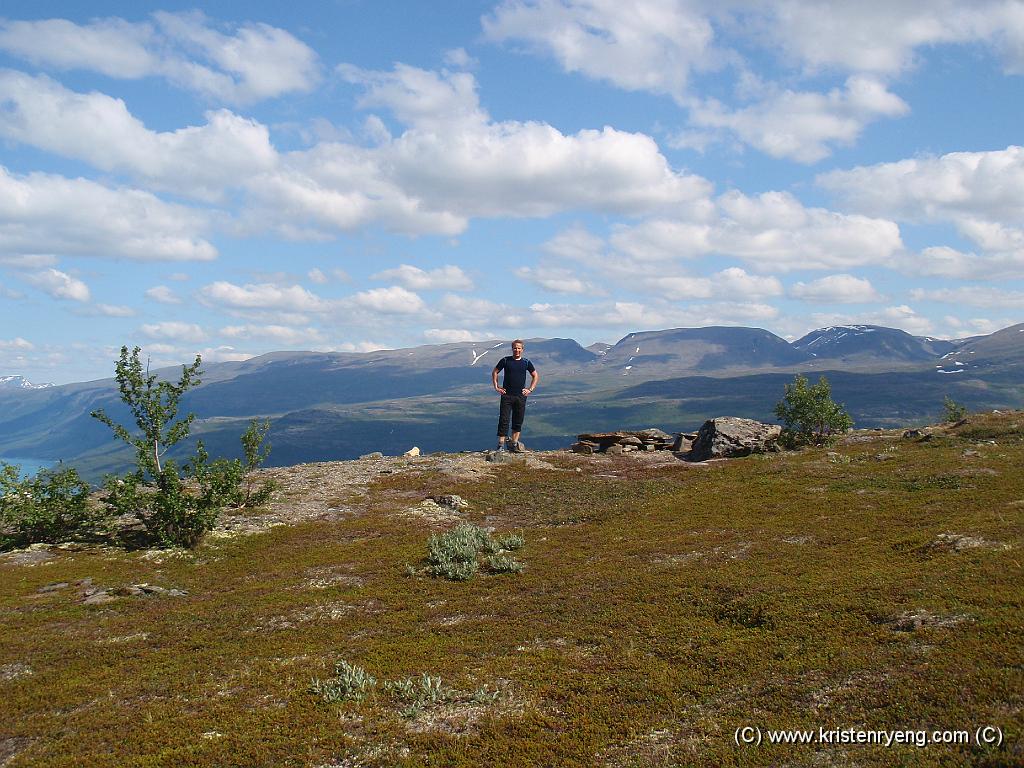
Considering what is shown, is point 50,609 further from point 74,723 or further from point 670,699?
point 670,699

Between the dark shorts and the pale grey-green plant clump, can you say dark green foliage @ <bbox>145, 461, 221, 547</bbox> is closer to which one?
the pale grey-green plant clump

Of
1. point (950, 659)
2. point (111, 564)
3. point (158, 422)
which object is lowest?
point (111, 564)

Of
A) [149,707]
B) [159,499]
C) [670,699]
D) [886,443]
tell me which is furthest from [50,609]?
[886,443]

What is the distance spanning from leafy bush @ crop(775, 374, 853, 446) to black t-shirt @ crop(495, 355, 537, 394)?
20.9 metres

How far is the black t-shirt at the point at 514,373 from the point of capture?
37531 mm

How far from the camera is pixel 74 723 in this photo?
35.9 feet

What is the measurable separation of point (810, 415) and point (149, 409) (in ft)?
145

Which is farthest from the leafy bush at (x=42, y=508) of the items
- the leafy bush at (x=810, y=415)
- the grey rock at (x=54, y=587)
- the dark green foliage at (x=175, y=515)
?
the leafy bush at (x=810, y=415)

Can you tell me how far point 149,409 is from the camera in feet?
85.3

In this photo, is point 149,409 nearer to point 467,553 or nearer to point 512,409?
point 467,553

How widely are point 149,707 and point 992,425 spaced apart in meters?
46.8

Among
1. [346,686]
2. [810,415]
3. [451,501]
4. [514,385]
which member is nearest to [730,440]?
[810,415]

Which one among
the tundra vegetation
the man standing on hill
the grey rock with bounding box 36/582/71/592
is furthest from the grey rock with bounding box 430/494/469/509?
the grey rock with bounding box 36/582/71/592

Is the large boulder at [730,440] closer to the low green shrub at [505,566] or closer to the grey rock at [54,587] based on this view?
the low green shrub at [505,566]
